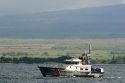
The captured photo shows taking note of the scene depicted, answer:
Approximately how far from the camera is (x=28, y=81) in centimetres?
12838

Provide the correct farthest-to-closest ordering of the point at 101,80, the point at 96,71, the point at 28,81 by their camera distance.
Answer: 1. the point at 96,71
2. the point at 101,80
3. the point at 28,81

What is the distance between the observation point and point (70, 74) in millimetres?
144625

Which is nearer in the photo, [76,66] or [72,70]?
[72,70]

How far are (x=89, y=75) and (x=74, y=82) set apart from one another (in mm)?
16719

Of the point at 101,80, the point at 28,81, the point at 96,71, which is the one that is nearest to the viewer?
the point at 28,81

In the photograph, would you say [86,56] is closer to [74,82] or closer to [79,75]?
[79,75]

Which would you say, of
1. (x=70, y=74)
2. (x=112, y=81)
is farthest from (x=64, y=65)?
(x=112, y=81)

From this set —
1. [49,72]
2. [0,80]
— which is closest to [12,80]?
[0,80]

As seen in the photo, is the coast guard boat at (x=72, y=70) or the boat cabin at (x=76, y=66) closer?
the coast guard boat at (x=72, y=70)

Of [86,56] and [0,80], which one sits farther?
[86,56]

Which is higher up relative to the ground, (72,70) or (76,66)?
(76,66)

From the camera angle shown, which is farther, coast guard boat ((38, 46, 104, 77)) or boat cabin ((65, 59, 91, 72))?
boat cabin ((65, 59, 91, 72))

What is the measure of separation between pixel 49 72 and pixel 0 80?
1576 cm

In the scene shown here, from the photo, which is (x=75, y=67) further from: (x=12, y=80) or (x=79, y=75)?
(x=12, y=80)
